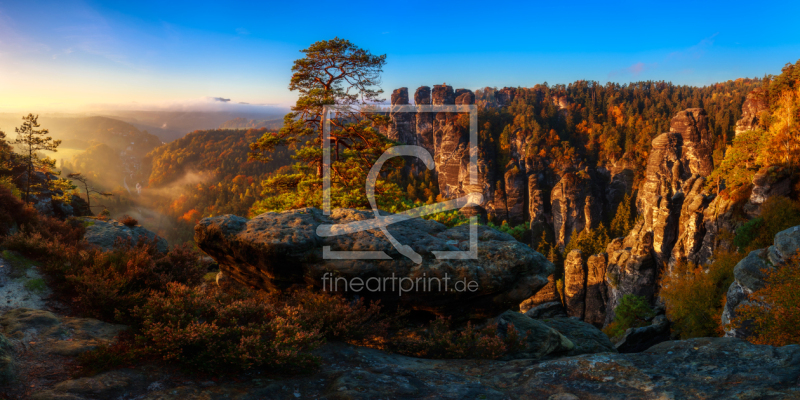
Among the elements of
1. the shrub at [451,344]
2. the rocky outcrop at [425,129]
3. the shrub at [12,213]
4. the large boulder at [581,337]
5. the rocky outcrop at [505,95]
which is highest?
the rocky outcrop at [505,95]

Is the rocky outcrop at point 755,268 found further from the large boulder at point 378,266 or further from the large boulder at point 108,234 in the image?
the large boulder at point 108,234

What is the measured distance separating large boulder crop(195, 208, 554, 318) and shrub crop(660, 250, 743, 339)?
31522 millimetres

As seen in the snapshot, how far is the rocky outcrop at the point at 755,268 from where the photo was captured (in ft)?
51.1

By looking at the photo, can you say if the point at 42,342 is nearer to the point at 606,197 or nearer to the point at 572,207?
the point at 572,207

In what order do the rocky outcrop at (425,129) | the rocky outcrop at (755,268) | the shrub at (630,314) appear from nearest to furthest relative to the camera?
the rocky outcrop at (755,268), the shrub at (630,314), the rocky outcrop at (425,129)

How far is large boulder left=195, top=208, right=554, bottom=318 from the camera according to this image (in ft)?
28.4

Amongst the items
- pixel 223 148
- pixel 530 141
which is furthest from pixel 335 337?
pixel 223 148

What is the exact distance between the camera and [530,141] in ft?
411

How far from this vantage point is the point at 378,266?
877cm

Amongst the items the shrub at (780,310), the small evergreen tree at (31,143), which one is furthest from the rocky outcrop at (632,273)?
the small evergreen tree at (31,143)

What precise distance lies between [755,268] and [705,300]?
17.7 metres

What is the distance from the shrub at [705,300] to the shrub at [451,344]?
107ft

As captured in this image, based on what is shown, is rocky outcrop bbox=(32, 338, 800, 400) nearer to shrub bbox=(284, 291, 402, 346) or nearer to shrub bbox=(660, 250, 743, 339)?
shrub bbox=(284, 291, 402, 346)

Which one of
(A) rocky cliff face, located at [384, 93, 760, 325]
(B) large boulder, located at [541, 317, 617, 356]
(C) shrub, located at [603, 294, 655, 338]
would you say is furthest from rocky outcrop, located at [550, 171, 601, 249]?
(B) large boulder, located at [541, 317, 617, 356]
